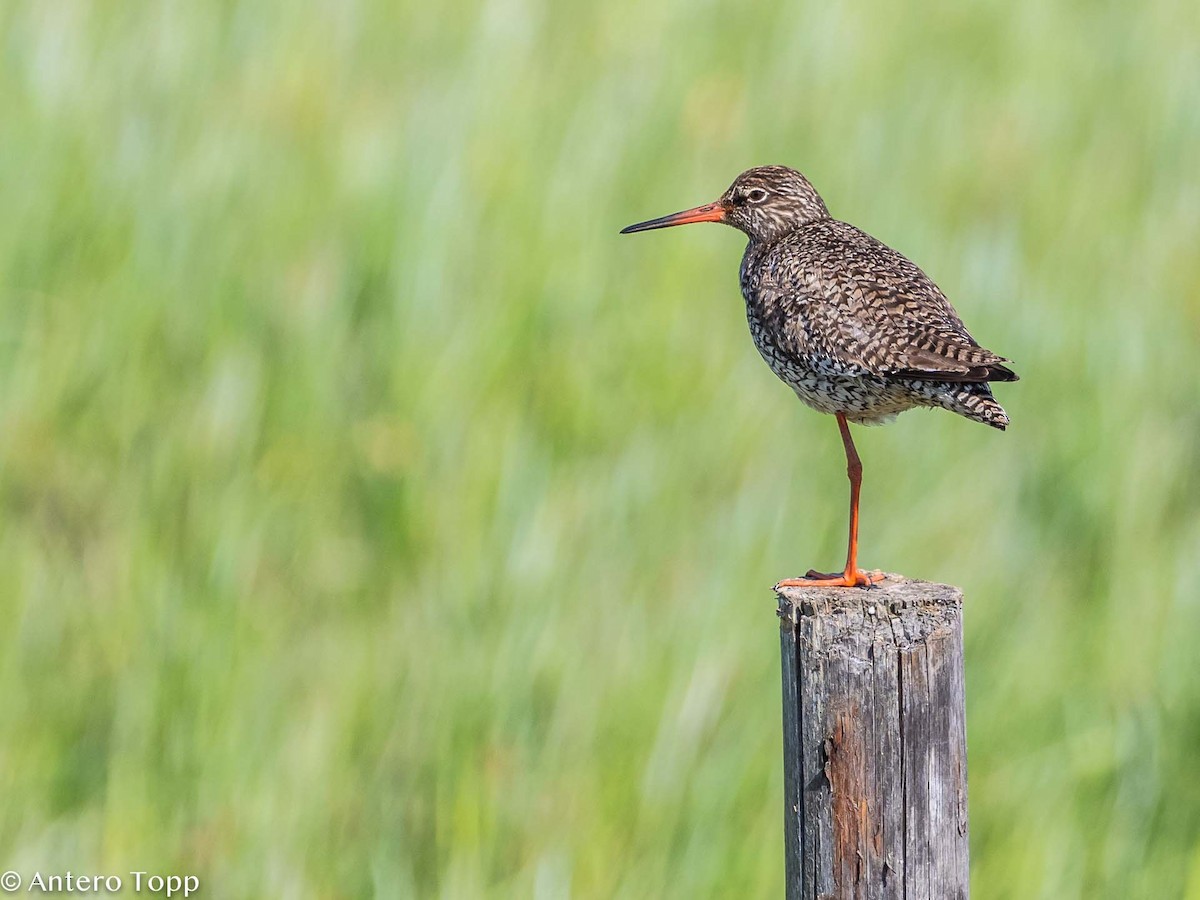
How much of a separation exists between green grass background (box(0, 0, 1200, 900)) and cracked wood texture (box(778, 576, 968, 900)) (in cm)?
133

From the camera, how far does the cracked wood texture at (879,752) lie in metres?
2.92

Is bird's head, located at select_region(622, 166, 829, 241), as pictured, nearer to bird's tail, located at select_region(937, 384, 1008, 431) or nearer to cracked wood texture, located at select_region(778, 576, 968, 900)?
bird's tail, located at select_region(937, 384, 1008, 431)

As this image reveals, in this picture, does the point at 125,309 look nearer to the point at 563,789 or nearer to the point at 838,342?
the point at 563,789

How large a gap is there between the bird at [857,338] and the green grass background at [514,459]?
1051mm

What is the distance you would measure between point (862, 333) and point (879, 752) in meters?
1.34

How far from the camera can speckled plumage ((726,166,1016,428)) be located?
3.73 m

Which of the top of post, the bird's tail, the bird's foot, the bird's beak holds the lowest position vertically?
the top of post

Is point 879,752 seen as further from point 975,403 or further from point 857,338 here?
point 857,338

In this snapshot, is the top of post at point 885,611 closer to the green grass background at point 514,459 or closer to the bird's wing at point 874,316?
the bird's wing at point 874,316

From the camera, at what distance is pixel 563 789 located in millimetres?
4438

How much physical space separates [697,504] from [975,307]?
5.22ft

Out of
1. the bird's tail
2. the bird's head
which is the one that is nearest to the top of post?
the bird's tail

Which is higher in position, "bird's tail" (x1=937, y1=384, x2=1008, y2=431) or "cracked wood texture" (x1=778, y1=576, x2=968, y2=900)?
"bird's tail" (x1=937, y1=384, x2=1008, y2=431)

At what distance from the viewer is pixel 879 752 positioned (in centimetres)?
291
